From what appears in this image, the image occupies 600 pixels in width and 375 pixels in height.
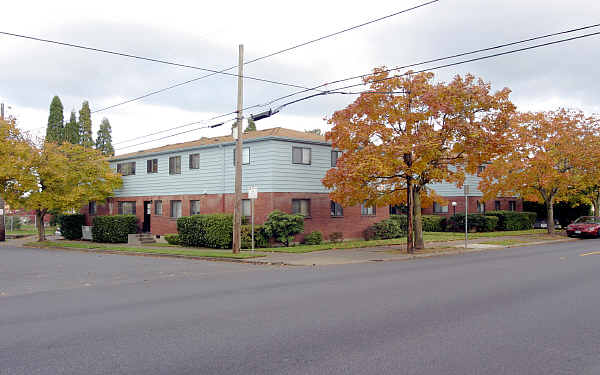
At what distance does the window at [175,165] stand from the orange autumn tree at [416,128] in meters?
13.4

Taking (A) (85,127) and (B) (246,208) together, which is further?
(A) (85,127)

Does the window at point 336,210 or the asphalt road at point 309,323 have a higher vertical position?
the window at point 336,210

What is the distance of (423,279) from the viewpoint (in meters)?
12.8

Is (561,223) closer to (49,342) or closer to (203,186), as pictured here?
(203,186)

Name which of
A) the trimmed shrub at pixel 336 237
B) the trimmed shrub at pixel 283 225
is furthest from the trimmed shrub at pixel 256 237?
the trimmed shrub at pixel 336 237

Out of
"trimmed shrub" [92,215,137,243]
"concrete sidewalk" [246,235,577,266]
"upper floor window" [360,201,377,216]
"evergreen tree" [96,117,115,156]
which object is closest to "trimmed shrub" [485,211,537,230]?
"upper floor window" [360,201,377,216]

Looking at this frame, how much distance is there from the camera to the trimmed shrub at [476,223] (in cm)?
3775

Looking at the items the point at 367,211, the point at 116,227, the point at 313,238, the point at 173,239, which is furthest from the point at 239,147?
the point at 116,227

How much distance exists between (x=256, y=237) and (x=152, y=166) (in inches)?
485

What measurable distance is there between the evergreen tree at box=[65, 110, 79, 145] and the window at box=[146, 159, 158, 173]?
24.6 m

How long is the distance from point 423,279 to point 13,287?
11000 millimetres

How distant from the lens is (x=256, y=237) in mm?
24609

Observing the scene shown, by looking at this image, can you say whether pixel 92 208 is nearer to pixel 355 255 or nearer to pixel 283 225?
pixel 283 225

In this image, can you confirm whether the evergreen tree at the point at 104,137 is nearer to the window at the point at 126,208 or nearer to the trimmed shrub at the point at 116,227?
the window at the point at 126,208
